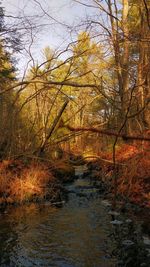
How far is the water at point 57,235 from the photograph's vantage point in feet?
22.1

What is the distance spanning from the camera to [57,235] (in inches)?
324

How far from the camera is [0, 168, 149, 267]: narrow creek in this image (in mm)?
6750

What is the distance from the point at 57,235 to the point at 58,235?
0.9 inches

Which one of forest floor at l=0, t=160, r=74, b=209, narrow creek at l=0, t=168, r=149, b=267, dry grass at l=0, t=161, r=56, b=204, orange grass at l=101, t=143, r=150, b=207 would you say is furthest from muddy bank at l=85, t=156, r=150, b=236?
dry grass at l=0, t=161, r=56, b=204

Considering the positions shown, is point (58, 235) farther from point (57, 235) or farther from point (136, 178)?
point (136, 178)

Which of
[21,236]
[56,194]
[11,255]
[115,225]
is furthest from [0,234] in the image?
[56,194]

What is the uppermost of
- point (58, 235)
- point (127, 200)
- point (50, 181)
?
point (50, 181)

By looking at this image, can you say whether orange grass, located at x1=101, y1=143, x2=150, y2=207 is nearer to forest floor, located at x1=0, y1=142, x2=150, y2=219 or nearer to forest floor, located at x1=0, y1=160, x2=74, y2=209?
forest floor, located at x1=0, y1=142, x2=150, y2=219

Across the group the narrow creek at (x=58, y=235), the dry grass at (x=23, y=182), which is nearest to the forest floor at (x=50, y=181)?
the dry grass at (x=23, y=182)

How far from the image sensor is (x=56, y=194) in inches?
502

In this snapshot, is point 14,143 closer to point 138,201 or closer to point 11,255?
point 138,201

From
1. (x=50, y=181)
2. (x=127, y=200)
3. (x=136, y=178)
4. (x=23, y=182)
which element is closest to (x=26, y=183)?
(x=23, y=182)

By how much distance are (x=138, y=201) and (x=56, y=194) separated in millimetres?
3200

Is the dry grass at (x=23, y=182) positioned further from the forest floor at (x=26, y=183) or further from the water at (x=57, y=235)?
the water at (x=57, y=235)
